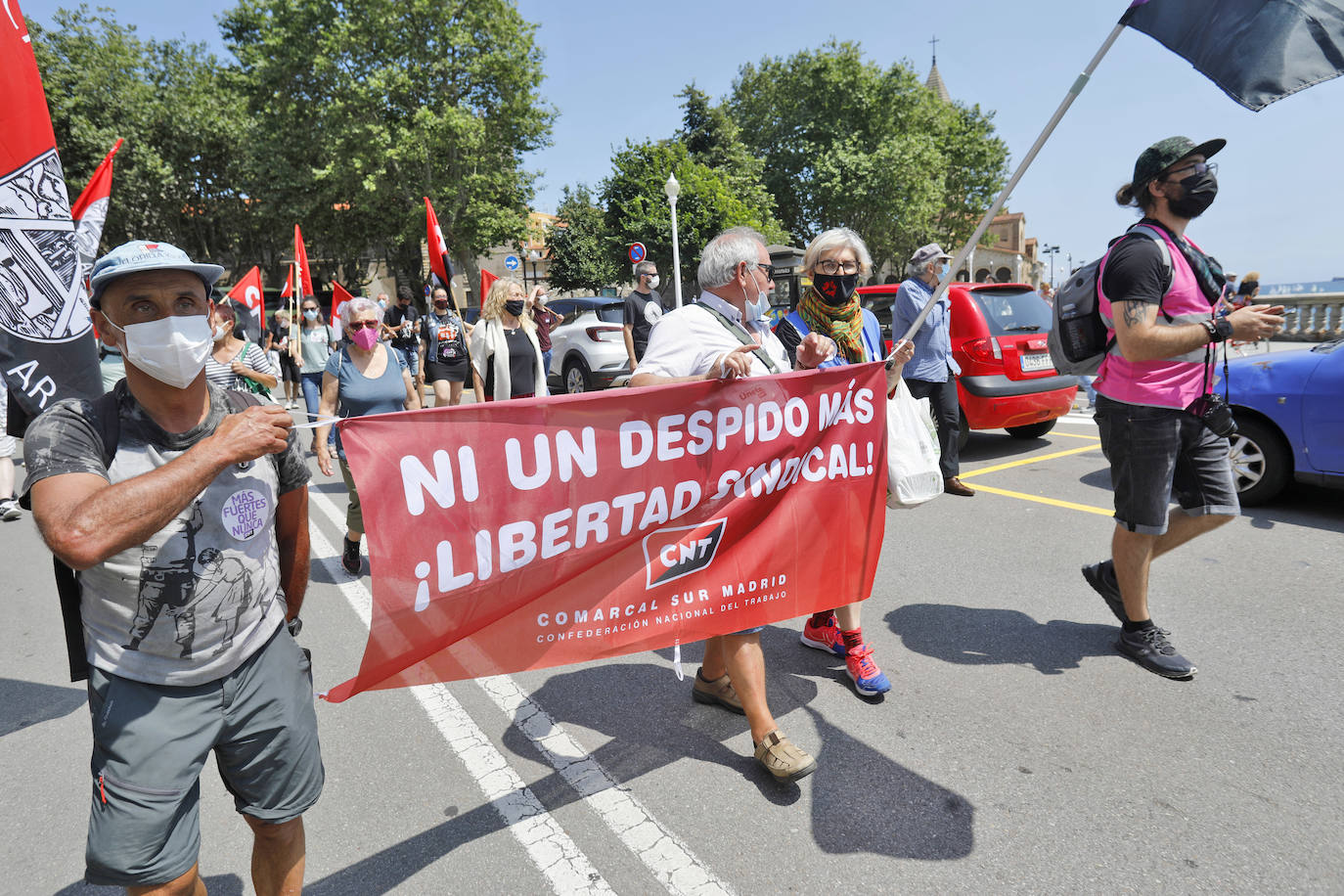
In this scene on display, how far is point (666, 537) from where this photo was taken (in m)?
2.50

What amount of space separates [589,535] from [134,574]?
115 cm

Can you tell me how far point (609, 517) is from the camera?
238 centimetres

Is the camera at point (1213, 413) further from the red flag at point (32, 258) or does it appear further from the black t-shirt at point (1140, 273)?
the red flag at point (32, 258)

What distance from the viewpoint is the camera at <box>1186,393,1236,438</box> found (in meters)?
3.16

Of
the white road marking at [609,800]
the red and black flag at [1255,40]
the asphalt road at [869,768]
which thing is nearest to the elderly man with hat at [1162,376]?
the asphalt road at [869,768]

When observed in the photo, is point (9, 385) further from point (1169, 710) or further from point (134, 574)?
point (1169, 710)

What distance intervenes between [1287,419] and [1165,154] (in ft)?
10.1

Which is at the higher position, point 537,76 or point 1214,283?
point 537,76

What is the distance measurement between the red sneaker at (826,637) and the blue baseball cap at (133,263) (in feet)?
9.45

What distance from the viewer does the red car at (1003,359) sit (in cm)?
740

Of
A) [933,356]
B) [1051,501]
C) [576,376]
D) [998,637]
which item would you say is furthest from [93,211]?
[576,376]

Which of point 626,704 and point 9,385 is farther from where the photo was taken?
point 626,704

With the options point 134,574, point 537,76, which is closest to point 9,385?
point 134,574

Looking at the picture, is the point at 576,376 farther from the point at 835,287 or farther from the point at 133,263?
the point at 133,263
